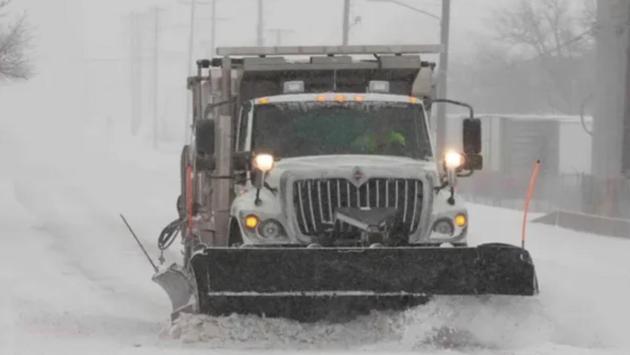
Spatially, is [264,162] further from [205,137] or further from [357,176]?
[357,176]

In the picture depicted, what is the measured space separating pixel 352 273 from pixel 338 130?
7.14 ft

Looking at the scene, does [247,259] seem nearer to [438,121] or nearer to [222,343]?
[222,343]

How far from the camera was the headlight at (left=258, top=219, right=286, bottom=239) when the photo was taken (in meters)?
11.1

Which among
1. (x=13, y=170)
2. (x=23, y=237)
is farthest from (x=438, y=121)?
(x=13, y=170)

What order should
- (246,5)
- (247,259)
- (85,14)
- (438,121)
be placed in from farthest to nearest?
1. (85,14)
2. (246,5)
3. (438,121)
4. (247,259)

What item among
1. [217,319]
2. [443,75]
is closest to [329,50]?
[217,319]

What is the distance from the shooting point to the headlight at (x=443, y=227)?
1123 centimetres

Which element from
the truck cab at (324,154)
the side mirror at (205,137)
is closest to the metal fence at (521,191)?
the truck cab at (324,154)

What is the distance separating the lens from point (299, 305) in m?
10.6

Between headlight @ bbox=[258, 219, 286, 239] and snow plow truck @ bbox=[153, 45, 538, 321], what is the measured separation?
0.01 metres

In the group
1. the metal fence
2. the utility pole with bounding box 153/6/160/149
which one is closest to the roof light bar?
the metal fence

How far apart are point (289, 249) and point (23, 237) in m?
12.7

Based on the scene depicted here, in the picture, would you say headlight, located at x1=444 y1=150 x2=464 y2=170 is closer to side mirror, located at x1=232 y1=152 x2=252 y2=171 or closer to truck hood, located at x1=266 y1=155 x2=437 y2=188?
truck hood, located at x1=266 y1=155 x2=437 y2=188

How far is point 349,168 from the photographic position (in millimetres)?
11164
